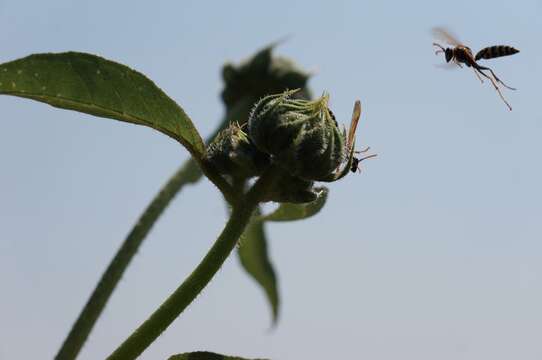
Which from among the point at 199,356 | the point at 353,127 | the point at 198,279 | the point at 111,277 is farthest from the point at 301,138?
the point at 111,277

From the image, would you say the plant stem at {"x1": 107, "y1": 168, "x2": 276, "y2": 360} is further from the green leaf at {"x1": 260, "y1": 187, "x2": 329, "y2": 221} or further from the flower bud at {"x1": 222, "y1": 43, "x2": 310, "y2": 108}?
the flower bud at {"x1": 222, "y1": 43, "x2": 310, "y2": 108}

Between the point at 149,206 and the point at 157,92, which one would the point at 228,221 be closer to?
the point at 157,92

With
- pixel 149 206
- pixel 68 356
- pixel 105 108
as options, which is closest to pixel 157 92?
pixel 105 108

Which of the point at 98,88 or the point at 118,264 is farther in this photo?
the point at 118,264

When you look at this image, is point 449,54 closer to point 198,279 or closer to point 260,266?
point 198,279

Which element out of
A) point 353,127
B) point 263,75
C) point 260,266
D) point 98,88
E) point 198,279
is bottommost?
point 260,266

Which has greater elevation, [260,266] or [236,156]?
[236,156]

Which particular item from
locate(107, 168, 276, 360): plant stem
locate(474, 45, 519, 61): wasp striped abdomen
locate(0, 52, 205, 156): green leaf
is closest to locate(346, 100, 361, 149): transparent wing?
locate(107, 168, 276, 360): plant stem

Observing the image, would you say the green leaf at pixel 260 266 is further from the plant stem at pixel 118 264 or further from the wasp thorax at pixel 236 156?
the wasp thorax at pixel 236 156
